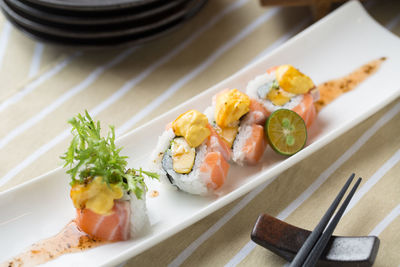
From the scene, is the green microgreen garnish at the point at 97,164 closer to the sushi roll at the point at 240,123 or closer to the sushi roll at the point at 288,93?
the sushi roll at the point at 240,123

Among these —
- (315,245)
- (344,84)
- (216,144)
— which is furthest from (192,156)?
(344,84)

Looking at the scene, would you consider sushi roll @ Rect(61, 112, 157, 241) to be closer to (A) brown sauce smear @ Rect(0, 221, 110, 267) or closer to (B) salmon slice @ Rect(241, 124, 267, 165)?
(A) brown sauce smear @ Rect(0, 221, 110, 267)

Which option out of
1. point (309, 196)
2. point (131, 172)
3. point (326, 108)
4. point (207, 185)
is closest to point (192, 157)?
point (207, 185)

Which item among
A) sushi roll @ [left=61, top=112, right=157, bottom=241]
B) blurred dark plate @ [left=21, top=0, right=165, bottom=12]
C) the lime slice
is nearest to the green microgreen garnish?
sushi roll @ [left=61, top=112, right=157, bottom=241]

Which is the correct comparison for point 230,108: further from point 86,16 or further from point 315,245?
point 86,16

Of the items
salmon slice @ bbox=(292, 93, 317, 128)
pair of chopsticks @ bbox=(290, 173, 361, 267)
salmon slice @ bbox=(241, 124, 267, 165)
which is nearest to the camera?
pair of chopsticks @ bbox=(290, 173, 361, 267)

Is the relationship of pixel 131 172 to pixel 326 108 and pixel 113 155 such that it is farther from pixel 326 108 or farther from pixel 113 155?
pixel 326 108
